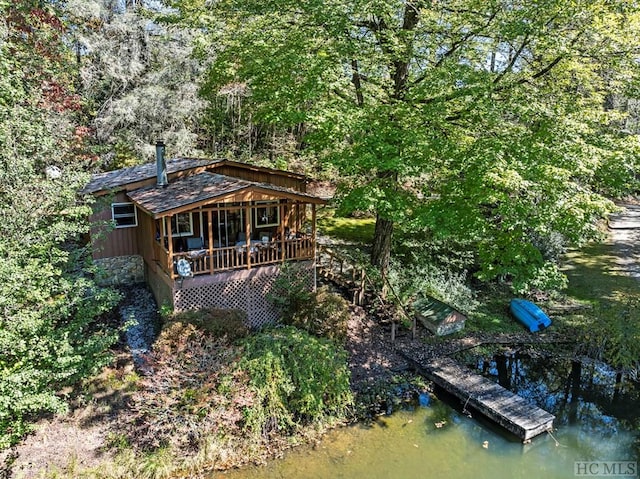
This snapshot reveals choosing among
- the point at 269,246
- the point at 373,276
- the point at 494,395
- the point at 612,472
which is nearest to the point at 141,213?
the point at 269,246

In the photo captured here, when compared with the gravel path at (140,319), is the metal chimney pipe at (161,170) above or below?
above

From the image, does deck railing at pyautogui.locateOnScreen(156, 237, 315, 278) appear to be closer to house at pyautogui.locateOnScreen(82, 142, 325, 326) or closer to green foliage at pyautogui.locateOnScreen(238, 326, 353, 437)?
house at pyautogui.locateOnScreen(82, 142, 325, 326)

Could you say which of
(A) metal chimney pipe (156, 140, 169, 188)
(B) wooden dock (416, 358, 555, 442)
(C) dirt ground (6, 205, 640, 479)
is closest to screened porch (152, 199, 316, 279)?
(A) metal chimney pipe (156, 140, 169, 188)

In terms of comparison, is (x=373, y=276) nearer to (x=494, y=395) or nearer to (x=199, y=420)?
(x=494, y=395)

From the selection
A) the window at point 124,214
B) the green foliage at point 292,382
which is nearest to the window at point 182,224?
the window at point 124,214

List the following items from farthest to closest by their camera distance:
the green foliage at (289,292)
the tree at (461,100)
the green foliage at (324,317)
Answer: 1. the green foliage at (289,292)
2. the green foliage at (324,317)
3. the tree at (461,100)

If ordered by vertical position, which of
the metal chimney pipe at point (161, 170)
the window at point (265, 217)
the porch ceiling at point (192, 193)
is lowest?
the window at point (265, 217)

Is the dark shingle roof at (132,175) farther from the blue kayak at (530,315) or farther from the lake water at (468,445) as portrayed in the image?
the blue kayak at (530,315)
